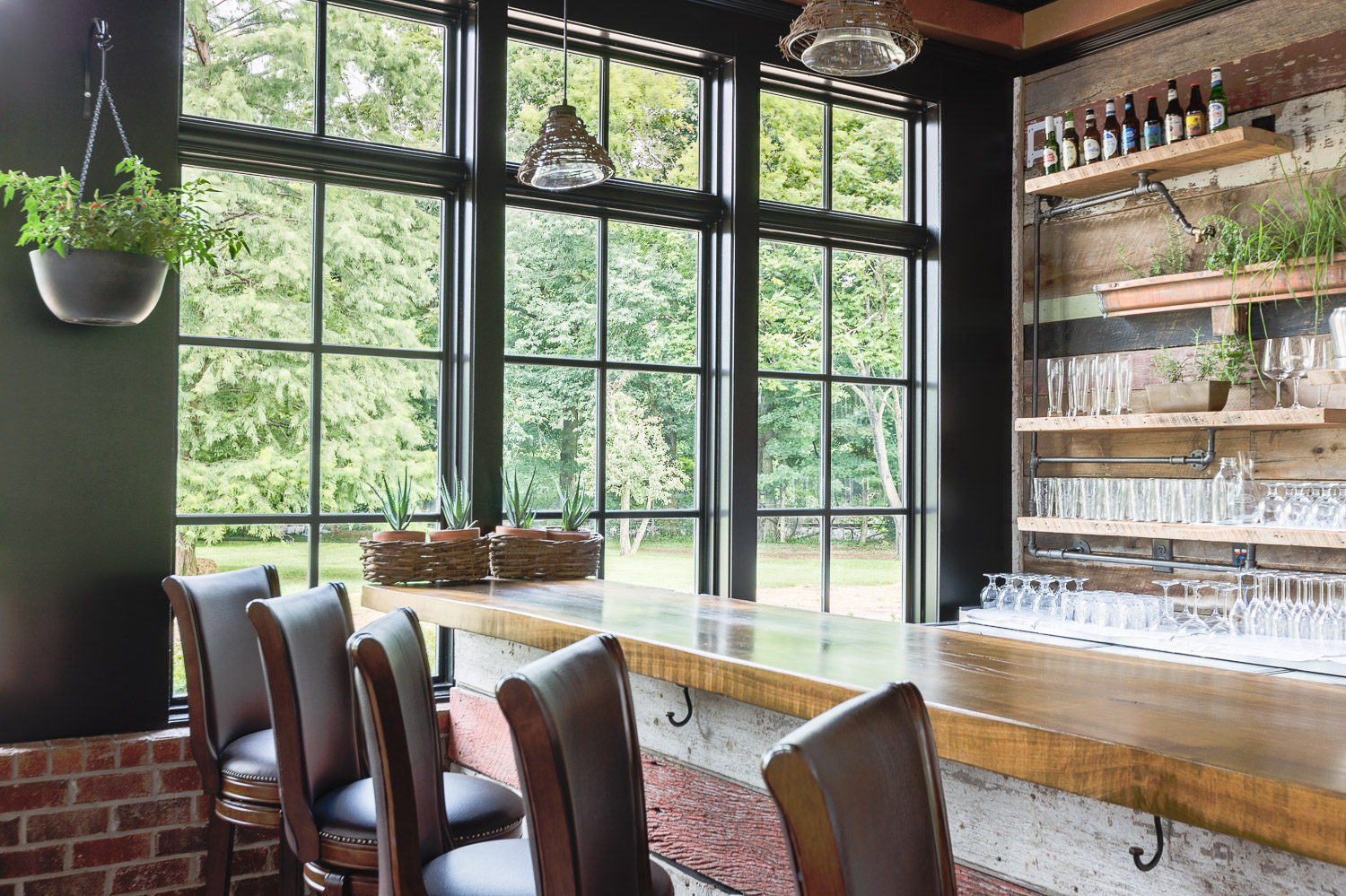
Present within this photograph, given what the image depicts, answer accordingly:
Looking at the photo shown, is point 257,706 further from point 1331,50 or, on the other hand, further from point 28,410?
point 1331,50

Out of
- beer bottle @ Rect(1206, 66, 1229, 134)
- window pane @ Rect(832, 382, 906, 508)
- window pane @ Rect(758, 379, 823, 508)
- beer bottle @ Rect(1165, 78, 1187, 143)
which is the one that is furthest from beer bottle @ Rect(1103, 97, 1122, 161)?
window pane @ Rect(758, 379, 823, 508)

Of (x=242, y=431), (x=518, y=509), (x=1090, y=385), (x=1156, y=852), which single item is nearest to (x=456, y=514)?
(x=518, y=509)

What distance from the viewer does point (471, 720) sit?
2893 mm

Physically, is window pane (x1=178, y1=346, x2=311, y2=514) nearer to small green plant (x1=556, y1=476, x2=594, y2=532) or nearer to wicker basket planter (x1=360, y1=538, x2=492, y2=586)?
wicker basket planter (x1=360, y1=538, x2=492, y2=586)

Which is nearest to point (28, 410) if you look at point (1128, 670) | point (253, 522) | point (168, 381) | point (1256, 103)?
point (168, 381)

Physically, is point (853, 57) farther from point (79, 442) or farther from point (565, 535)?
point (79, 442)

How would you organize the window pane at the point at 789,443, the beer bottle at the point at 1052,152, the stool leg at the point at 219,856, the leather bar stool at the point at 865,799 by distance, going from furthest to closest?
the beer bottle at the point at 1052,152 → the window pane at the point at 789,443 → the stool leg at the point at 219,856 → the leather bar stool at the point at 865,799

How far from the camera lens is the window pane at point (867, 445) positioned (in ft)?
13.1

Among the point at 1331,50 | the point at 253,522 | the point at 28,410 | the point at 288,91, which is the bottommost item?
the point at 253,522

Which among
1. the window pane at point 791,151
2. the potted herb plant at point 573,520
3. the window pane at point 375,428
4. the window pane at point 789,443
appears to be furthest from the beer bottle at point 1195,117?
the window pane at point 375,428

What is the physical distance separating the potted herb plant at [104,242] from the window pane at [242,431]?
38cm

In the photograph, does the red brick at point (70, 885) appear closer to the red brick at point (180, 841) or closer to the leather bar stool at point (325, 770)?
the red brick at point (180, 841)

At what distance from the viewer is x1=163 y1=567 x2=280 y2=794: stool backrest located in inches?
87.5

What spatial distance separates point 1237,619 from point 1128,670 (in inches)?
76.9
